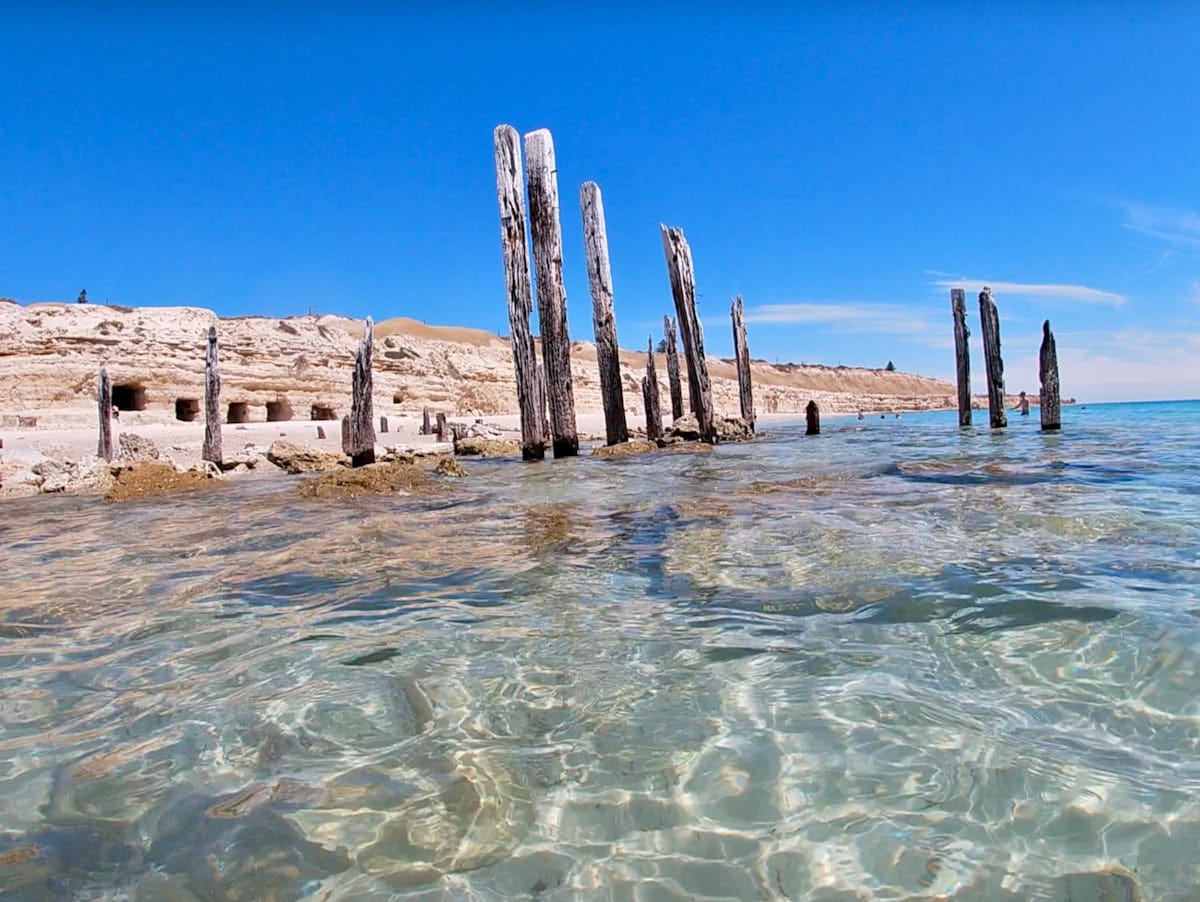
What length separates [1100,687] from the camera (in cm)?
200

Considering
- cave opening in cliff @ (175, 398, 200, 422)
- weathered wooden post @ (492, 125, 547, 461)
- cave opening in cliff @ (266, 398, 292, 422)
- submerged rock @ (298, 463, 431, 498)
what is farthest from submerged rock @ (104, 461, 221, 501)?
cave opening in cliff @ (266, 398, 292, 422)

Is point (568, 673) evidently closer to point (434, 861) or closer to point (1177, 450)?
point (434, 861)

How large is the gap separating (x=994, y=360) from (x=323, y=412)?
2715 centimetres

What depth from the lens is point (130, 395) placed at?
28594mm

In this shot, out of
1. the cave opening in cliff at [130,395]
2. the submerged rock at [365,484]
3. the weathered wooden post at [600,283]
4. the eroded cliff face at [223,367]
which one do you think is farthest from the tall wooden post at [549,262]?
the cave opening in cliff at [130,395]

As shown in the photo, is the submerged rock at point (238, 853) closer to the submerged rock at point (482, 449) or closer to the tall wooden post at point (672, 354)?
the submerged rock at point (482, 449)

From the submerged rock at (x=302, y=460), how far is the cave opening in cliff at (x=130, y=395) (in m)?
19.9

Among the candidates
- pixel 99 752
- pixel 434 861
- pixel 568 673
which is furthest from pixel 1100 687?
pixel 99 752

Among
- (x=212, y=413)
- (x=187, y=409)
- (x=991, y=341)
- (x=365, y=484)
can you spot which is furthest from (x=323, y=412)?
(x=991, y=341)

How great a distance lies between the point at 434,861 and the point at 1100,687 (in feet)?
6.26

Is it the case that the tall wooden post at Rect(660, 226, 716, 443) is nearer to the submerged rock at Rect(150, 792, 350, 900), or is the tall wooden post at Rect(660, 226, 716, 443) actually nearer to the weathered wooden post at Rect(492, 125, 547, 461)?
the weathered wooden post at Rect(492, 125, 547, 461)

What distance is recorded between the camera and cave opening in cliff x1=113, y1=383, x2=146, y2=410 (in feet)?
92.5

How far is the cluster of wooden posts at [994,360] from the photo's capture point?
1459 centimetres

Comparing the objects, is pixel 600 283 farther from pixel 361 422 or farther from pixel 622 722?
pixel 622 722
